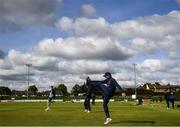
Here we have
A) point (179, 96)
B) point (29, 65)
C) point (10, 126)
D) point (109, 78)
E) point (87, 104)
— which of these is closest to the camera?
point (10, 126)

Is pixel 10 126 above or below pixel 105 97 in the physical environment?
below

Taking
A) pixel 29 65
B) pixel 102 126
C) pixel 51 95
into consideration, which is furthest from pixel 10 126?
pixel 29 65

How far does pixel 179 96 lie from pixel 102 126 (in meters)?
98.2

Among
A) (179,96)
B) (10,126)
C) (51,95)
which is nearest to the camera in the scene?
(10,126)

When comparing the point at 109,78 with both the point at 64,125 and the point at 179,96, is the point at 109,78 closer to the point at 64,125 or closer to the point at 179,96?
the point at 64,125

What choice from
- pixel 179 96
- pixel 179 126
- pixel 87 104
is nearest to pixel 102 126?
pixel 179 126

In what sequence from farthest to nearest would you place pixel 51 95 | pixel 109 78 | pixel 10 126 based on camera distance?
pixel 51 95
pixel 109 78
pixel 10 126

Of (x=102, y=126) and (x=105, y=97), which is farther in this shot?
(x=105, y=97)

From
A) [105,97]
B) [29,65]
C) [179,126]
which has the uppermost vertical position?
[29,65]

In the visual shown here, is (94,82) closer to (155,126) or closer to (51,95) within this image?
(155,126)

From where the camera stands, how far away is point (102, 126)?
1666 cm

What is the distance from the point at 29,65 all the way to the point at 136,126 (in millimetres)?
125888

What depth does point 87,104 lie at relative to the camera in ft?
101

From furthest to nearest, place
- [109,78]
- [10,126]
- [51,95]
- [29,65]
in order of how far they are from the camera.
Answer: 1. [29,65]
2. [51,95]
3. [109,78]
4. [10,126]
